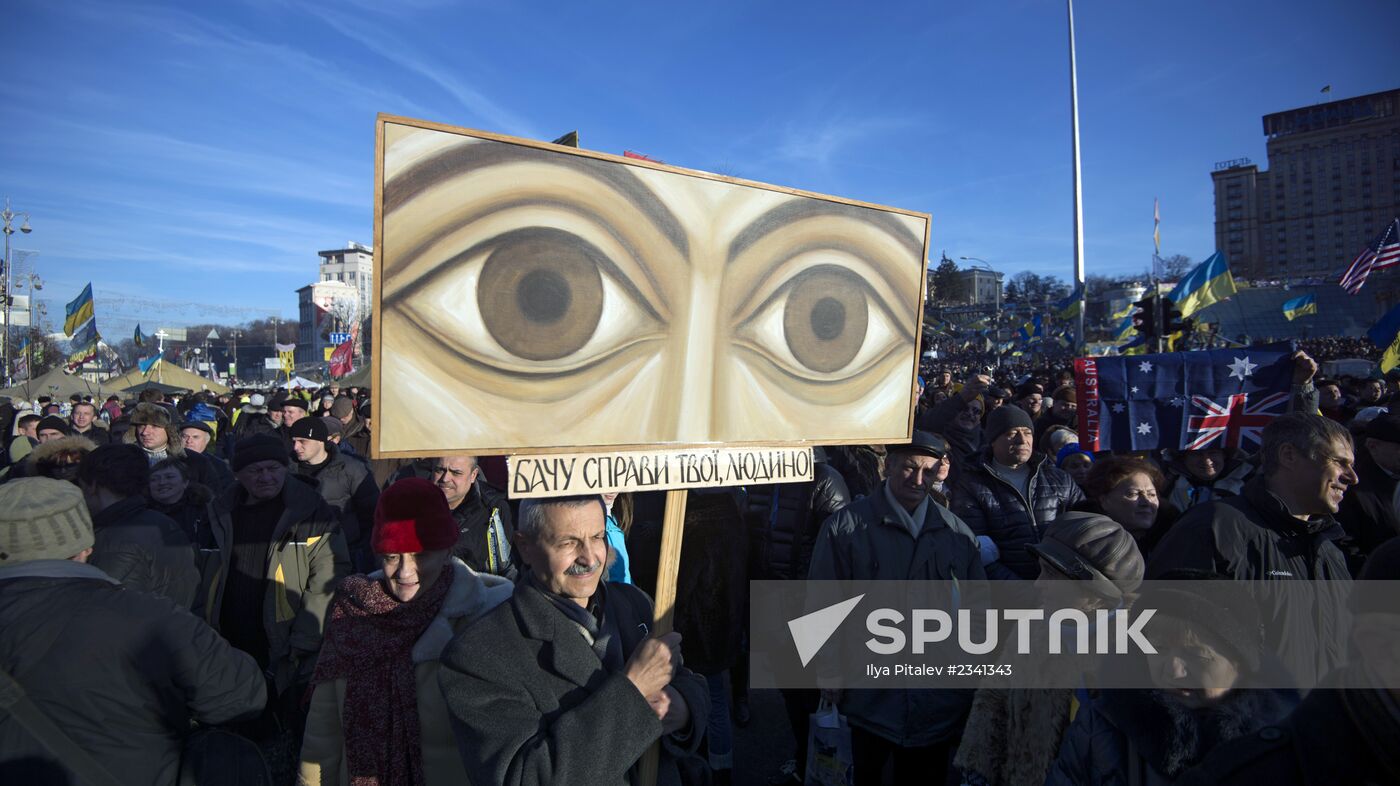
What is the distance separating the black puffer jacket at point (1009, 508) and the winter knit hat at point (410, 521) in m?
2.72

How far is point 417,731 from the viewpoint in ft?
7.87

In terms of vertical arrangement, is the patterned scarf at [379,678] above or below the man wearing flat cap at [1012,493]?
below

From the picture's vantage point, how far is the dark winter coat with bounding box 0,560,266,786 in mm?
2021

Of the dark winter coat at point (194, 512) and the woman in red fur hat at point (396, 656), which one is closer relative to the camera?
the woman in red fur hat at point (396, 656)

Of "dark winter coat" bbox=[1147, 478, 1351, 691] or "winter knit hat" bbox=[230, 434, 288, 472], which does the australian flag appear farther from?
"winter knit hat" bbox=[230, 434, 288, 472]

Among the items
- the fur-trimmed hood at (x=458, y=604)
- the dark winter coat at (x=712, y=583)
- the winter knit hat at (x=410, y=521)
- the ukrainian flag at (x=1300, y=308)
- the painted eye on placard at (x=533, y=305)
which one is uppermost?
the ukrainian flag at (x=1300, y=308)

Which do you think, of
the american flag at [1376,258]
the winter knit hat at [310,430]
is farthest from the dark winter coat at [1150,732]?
the american flag at [1376,258]

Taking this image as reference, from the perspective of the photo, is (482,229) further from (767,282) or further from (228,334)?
(228,334)

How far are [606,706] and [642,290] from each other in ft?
3.91

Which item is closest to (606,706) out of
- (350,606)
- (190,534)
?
(350,606)

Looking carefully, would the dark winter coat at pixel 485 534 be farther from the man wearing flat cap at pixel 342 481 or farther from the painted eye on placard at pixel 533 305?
the painted eye on placard at pixel 533 305

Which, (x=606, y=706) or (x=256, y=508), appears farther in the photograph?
(x=256, y=508)

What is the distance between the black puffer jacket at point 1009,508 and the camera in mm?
4023

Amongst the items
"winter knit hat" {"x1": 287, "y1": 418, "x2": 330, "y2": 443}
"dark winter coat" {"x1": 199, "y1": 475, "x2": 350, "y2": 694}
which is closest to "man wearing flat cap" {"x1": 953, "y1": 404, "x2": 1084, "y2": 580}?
"dark winter coat" {"x1": 199, "y1": 475, "x2": 350, "y2": 694}
